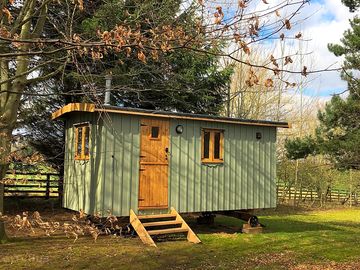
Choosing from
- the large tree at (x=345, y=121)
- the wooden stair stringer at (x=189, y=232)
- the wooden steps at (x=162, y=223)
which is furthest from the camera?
the large tree at (x=345, y=121)

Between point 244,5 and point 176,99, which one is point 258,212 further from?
point 244,5

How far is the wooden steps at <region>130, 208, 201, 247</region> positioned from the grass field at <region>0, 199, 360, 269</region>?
21 cm

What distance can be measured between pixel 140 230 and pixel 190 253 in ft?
4.04

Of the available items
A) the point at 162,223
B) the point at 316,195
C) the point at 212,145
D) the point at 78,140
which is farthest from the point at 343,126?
the point at 78,140

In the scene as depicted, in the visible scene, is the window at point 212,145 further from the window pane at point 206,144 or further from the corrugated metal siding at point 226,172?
the corrugated metal siding at point 226,172

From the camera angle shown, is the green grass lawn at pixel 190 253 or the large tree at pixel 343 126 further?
the large tree at pixel 343 126

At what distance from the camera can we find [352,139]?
1598cm

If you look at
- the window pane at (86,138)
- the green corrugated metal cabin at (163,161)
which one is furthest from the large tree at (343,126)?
the window pane at (86,138)

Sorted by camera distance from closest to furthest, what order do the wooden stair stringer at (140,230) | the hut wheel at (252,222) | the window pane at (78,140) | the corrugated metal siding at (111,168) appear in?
the wooden stair stringer at (140,230) < the corrugated metal siding at (111,168) < the window pane at (78,140) < the hut wheel at (252,222)

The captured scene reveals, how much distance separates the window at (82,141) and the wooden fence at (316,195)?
14.3m

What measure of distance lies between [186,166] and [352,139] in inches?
364

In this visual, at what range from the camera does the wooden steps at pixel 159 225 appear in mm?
8344

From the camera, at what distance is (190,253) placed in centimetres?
776

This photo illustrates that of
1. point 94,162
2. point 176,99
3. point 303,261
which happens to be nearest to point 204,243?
point 303,261
